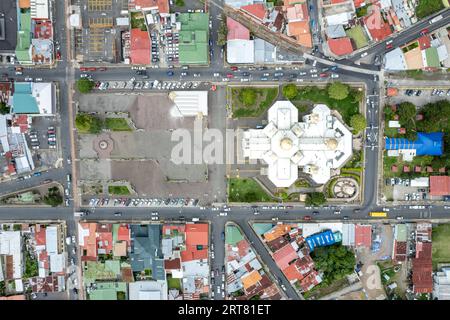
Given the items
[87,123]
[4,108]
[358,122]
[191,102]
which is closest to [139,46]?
[191,102]

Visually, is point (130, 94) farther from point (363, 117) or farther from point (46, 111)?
point (363, 117)

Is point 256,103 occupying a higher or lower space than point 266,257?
higher

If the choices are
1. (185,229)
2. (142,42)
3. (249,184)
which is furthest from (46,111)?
(249,184)

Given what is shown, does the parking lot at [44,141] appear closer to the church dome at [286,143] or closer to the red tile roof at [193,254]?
the red tile roof at [193,254]

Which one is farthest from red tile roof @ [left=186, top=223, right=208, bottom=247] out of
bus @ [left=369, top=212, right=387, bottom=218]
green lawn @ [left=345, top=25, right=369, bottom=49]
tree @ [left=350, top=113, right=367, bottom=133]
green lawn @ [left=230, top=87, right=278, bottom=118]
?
green lawn @ [left=345, top=25, right=369, bottom=49]

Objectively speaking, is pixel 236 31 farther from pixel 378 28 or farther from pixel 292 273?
pixel 292 273

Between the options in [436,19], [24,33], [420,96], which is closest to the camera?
[436,19]

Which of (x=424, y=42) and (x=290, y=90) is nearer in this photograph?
(x=290, y=90)

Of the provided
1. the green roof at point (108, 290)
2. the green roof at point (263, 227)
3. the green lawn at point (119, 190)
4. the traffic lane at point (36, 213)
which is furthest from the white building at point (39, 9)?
the green roof at point (263, 227)
